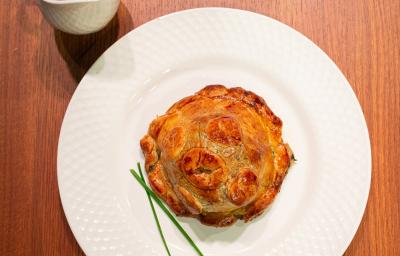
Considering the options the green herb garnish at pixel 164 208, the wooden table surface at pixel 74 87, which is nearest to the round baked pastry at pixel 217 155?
the green herb garnish at pixel 164 208

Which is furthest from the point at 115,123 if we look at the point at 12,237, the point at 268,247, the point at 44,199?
the point at 268,247

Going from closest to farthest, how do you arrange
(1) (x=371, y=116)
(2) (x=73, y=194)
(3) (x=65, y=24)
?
(3) (x=65, y=24) → (2) (x=73, y=194) → (1) (x=371, y=116)

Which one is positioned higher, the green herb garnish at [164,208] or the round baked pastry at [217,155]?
the round baked pastry at [217,155]

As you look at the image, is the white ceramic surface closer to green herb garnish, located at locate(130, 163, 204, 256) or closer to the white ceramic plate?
the white ceramic plate

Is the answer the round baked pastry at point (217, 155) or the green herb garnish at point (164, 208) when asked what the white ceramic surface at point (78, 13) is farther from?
the green herb garnish at point (164, 208)

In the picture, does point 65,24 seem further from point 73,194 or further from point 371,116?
point 371,116

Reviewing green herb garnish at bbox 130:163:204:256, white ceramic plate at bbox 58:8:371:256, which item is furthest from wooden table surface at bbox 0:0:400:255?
green herb garnish at bbox 130:163:204:256
